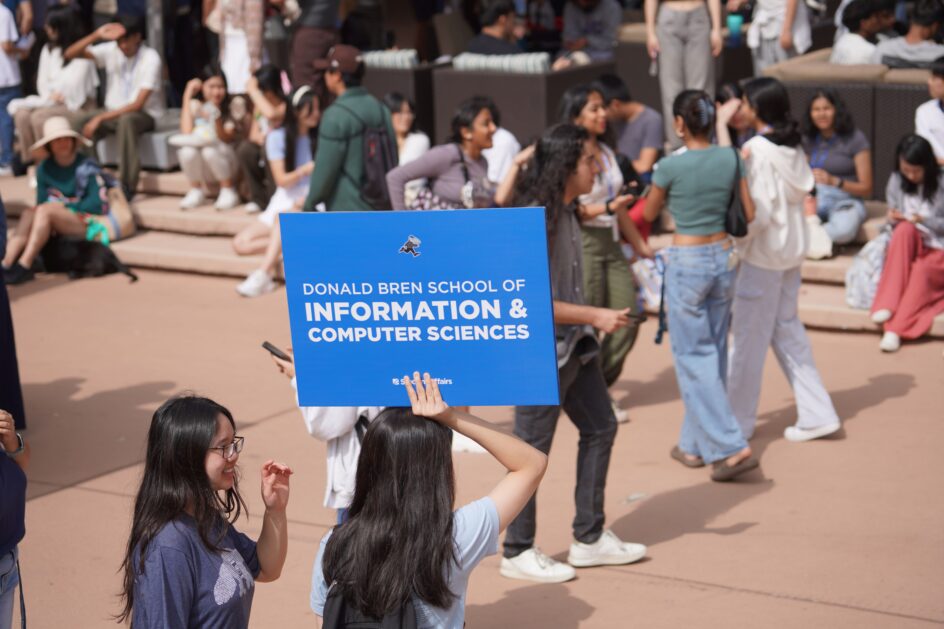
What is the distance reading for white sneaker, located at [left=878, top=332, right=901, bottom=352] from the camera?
8.78m

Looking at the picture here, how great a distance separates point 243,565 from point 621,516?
10.8ft

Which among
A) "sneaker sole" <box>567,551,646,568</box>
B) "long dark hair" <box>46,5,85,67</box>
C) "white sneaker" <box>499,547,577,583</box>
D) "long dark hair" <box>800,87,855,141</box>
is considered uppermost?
"long dark hair" <box>46,5,85,67</box>

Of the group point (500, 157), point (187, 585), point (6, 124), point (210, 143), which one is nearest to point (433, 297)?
point (187, 585)

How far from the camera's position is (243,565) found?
363 centimetres

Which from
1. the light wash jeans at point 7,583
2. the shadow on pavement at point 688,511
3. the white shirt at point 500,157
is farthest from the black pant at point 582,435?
the white shirt at point 500,157

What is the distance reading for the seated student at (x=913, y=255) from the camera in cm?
881

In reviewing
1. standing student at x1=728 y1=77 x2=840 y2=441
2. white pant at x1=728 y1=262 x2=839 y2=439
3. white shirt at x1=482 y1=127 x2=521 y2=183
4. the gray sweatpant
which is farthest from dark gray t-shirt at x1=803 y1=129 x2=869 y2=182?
white pant at x1=728 y1=262 x2=839 y2=439

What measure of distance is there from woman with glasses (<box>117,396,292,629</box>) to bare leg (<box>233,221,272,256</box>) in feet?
25.7

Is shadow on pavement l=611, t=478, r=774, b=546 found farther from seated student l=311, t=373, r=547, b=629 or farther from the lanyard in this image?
the lanyard

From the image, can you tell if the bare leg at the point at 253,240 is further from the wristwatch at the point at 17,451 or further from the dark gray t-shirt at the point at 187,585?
the dark gray t-shirt at the point at 187,585

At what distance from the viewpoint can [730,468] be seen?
691 cm

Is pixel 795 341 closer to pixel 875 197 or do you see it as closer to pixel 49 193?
pixel 875 197

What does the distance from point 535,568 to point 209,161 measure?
7.38 meters

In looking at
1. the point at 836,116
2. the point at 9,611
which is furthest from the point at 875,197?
the point at 9,611
